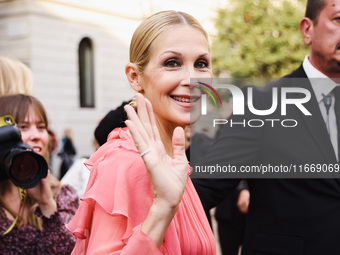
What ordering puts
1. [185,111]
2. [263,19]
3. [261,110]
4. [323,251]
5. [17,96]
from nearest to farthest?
[185,111] < [323,251] < [261,110] < [17,96] < [263,19]

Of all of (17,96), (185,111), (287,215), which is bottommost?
(287,215)

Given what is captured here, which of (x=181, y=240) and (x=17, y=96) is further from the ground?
(x=17, y=96)

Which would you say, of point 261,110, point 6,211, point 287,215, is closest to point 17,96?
point 6,211

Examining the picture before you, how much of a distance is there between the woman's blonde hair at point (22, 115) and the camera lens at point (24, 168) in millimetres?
543

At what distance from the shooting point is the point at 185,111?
185 centimetres

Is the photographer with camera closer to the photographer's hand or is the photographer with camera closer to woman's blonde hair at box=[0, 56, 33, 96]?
the photographer's hand

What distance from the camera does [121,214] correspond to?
1.57 meters

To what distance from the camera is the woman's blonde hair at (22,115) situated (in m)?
2.98

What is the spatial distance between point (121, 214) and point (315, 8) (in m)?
1.83

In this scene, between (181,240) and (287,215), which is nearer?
(181,240)

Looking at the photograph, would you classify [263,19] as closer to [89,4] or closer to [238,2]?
[238,2]

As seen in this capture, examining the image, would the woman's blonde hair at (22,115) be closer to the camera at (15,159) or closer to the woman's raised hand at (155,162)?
the camera at (15,159)

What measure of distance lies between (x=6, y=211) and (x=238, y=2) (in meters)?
15.1

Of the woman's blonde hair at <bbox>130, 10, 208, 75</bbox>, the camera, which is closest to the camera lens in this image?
the camera
